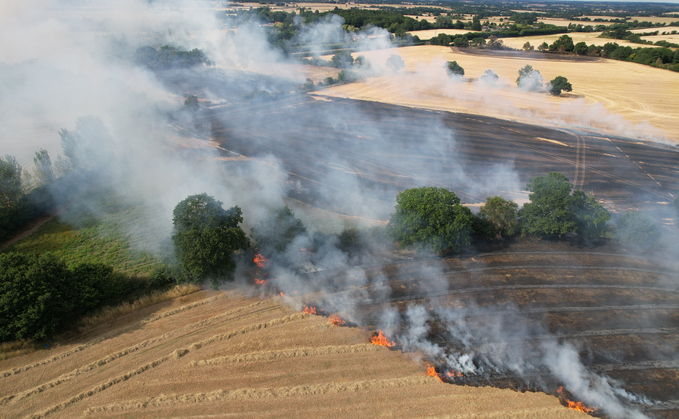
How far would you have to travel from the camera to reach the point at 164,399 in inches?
543

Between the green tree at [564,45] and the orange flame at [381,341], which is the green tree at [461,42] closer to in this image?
the green tree at [564,45]

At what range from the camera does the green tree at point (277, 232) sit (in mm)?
21625

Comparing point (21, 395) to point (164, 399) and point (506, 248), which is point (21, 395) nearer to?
point (164, 399)

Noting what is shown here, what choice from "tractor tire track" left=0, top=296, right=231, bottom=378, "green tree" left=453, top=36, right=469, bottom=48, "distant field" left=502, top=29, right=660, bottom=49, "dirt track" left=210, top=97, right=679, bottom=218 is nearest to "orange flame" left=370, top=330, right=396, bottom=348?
"tractor tire track" left=0, top=296, right=231, bottom=378

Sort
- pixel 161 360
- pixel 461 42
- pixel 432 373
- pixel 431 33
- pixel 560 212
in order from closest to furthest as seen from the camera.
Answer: pixel 432 373 < pixel 161 360 < pixel 560 212 < pixel 461 42 < pixel 431 33

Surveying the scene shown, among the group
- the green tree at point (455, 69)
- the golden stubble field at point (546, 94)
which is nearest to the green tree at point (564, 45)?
the golden stubble field at point (546, 94)

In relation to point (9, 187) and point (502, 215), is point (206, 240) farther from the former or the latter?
point (502, 215)

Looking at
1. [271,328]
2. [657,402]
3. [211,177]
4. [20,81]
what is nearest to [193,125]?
[211,177]

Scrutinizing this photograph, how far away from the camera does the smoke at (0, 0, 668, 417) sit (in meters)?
17.1

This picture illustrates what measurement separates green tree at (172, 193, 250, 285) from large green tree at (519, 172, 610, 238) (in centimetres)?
1911

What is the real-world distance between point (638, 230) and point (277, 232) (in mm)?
23698

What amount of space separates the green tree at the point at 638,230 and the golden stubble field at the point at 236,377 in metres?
15.4

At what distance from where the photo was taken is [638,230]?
74.8 feet

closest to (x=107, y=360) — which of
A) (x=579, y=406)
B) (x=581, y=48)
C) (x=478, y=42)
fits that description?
(x=579, y=406)
